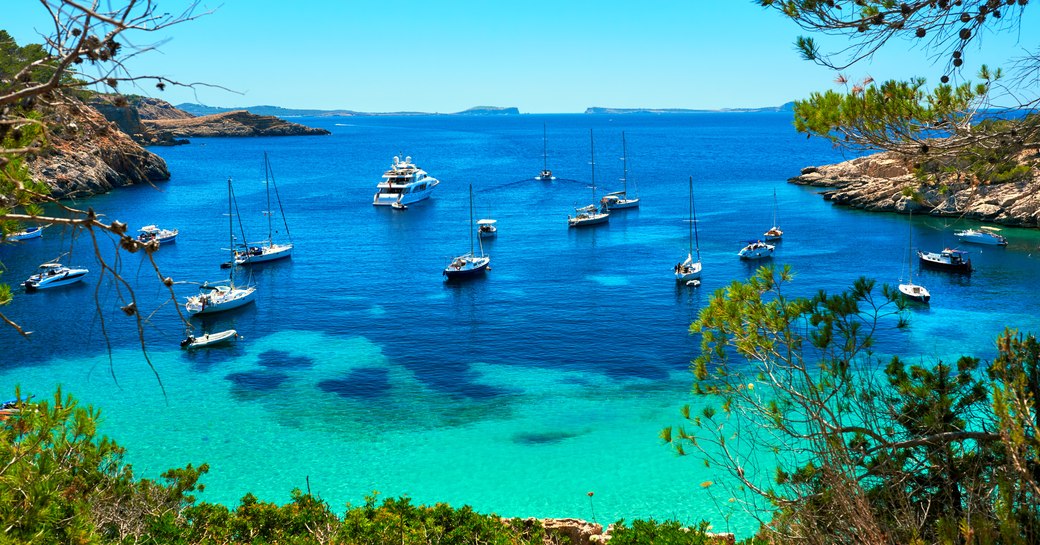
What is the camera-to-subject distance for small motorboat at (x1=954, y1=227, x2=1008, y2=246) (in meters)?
54.9

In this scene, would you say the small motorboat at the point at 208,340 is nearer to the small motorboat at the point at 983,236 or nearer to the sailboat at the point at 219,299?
the sailboat at the point at 219,299

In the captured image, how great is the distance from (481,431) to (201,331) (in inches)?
761

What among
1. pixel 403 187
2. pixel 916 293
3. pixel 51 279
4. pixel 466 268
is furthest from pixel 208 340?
pixel 403 187

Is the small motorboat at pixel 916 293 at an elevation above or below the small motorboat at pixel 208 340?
above

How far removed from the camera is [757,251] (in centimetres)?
5316

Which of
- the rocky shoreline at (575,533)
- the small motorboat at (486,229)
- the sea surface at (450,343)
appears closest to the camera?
the rocky shoreline at (575,533)

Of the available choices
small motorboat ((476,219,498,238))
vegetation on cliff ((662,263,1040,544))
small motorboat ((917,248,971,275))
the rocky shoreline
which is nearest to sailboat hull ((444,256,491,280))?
small motorboat ((476,219,498,238))

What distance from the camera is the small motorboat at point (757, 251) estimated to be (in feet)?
173

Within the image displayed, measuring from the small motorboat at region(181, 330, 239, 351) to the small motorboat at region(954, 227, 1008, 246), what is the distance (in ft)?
167

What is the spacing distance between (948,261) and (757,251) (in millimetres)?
11691

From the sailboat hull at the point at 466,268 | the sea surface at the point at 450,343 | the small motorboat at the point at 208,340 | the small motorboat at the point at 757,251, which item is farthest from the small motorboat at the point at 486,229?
the small motorboat at the point at 208,340

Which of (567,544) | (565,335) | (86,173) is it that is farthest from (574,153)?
(567,544)

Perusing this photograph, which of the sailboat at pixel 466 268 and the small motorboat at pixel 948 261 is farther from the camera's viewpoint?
the sailboat at pixel 466 268

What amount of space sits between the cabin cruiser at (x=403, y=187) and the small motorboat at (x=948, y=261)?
4850 centimetres
